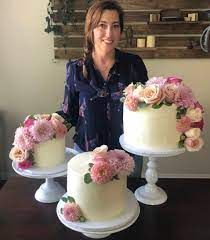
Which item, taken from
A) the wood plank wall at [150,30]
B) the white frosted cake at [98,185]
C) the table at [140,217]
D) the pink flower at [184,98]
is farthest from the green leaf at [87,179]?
the wood plank wall at [150,30]

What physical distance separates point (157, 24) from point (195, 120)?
1.52 metres

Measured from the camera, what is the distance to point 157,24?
2.72 metres

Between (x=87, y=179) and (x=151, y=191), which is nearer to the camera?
(x=87, y=179)

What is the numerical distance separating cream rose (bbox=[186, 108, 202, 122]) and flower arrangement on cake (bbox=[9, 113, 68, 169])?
475 millimetres

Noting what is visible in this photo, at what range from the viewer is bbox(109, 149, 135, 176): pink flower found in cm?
117

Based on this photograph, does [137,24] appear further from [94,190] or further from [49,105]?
[94,190]

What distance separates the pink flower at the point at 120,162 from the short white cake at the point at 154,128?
0.63 ft

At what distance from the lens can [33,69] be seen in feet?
9.45

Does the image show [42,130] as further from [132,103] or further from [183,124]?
[183,124]

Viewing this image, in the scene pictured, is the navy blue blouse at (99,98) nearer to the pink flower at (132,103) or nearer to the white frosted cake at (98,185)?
the pink flower at (132,103)

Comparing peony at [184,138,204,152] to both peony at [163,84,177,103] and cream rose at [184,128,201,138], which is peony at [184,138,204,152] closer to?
cream rose at [184,128,201,138]

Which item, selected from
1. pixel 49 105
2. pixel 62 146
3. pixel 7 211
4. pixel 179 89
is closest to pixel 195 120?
pixel 179 89

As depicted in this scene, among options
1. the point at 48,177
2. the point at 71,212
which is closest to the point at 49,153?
the point at 48,177

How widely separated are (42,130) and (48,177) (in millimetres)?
175
